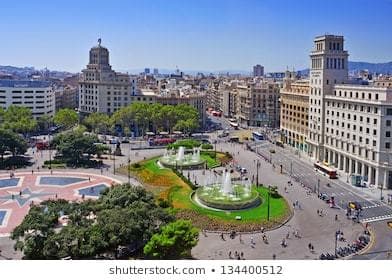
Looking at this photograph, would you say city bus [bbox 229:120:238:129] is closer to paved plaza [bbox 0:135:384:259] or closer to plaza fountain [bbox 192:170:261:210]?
paved plaza [bbox 0:135:384:259]

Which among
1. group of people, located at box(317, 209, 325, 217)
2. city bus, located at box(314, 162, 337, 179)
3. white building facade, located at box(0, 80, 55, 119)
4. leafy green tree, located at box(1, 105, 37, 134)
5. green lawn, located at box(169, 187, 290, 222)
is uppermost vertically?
white building facade, located at box(0, 80, 55, 119)

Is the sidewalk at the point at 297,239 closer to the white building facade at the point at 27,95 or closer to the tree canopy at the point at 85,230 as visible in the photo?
the tree canopy at the point at 85,230

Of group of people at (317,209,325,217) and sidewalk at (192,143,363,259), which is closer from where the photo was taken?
sidewalk at (192,143,363,259)

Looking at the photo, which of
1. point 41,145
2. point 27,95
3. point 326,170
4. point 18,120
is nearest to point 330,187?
point 326,170

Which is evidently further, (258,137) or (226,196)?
Result: (258,137)

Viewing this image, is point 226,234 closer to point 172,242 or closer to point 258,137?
point 172,242

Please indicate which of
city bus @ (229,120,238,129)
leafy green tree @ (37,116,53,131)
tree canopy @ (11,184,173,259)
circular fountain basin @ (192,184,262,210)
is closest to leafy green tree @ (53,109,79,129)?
leafy green tree @ (37,116,53,131)
